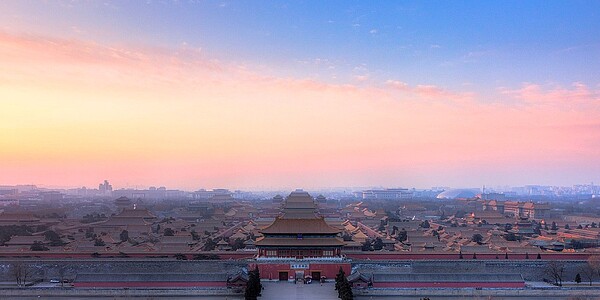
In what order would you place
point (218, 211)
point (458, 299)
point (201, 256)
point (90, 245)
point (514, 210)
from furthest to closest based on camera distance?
point (514, 210)
point (218, 211)
point (90, 245)
point (201, 256)
point (458, 299)

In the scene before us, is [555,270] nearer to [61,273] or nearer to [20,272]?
[61,273]

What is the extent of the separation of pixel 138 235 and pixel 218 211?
25.9 metres

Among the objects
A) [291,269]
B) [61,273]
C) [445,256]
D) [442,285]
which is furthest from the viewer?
[445,256]

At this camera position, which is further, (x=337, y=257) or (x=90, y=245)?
(x=90, y=245)

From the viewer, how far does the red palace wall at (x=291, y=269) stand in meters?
25.5

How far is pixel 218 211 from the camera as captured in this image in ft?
225

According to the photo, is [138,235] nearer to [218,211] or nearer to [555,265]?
[218,211]

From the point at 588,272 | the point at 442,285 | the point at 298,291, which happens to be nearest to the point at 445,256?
the point at 442,285

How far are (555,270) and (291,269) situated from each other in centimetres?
1278

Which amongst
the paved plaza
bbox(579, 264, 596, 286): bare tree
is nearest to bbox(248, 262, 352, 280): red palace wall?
the paved plaza

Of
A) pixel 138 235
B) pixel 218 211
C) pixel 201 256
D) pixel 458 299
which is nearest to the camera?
pixel 458 299

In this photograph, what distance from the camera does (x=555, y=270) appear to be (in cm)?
2564

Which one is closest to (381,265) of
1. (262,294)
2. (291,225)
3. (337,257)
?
(337,257)

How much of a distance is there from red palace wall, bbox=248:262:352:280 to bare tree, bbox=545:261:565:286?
32.5ft
